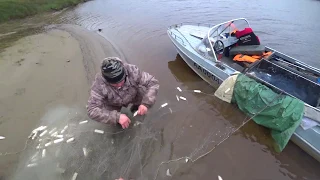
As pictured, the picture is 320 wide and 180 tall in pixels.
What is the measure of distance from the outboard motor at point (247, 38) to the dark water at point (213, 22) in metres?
2.07

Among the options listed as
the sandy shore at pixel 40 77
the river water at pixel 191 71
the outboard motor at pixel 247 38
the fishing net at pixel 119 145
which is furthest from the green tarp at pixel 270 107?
the sandy shore at pixel 40 77

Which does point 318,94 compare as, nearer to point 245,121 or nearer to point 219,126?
point 245,121

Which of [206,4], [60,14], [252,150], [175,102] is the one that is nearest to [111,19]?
[60,14]

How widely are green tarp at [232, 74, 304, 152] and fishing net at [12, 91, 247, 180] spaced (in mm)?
541

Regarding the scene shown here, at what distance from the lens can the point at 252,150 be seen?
5.73 meters

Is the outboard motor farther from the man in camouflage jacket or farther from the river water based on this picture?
the man in camouflage jacket

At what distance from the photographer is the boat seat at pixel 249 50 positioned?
7773 millimetres

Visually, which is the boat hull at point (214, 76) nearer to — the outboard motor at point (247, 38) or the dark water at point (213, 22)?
the dark water at point (213, 22)

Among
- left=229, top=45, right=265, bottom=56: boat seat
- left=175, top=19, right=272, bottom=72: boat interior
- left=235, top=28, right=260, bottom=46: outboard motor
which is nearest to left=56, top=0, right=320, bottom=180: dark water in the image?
left=175, top=19, right=272, bottom=72: boat interior

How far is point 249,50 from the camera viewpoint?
785 cm

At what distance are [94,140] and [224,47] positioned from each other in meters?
5.88

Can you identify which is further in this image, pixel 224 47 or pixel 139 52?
pixel 139 52

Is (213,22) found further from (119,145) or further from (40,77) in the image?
(119,145)

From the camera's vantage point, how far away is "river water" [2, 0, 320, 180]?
→ 5.27 meters
